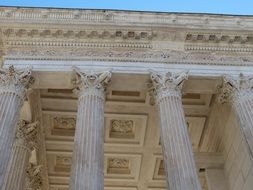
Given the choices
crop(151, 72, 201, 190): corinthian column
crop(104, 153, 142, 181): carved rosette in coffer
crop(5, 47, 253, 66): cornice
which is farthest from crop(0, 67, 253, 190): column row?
crop(104, 153, 142, 181): carved rosette in coffer

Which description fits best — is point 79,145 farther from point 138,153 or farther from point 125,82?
point 138,153

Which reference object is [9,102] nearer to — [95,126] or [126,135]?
[95,126]

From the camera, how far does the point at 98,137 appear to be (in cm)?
1450

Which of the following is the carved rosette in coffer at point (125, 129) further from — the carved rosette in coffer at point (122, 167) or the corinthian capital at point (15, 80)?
the corinthian capital at point (15, 80)

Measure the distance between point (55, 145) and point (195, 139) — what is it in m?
6.91

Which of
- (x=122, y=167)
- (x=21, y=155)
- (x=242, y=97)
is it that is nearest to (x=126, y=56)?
(x=242, y=97)

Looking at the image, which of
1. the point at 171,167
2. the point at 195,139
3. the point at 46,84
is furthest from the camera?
the point at 195,139

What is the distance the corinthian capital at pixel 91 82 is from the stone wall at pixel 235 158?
5400mm

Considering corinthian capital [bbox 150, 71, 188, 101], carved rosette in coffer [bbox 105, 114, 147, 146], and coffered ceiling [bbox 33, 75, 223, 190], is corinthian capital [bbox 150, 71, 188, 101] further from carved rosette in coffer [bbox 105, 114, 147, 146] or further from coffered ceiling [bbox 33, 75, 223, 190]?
carved rosette in coffer [bbox 105, 114, 147, 146]

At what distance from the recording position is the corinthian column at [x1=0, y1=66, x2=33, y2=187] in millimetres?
13846

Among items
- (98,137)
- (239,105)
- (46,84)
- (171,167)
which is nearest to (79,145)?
(98,137)

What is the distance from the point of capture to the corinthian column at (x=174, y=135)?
13.2 meters

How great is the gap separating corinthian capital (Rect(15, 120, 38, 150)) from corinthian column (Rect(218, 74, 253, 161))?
8079 mm

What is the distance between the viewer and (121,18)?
19.1 m
